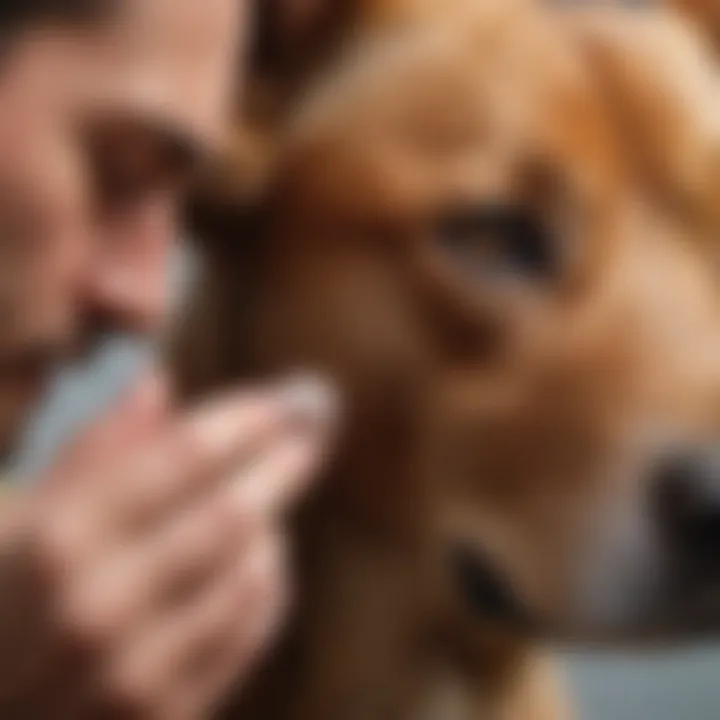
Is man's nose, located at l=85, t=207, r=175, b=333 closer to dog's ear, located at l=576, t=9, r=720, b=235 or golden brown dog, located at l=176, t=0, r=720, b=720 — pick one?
golden brown dog, located at l=176, t=0, r=720, b=720

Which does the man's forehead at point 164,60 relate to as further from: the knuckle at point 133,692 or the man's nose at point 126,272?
the knuckle at point 133,692

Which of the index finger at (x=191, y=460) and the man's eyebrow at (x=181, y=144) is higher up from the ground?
the man's eyebrow at (x=181, y=144)

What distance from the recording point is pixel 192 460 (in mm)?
390

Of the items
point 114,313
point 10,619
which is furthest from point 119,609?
point 114,313

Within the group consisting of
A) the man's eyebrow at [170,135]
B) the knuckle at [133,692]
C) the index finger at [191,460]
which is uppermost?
the man's eyebrow at [170,135]

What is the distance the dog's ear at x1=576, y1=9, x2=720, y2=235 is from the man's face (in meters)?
0.13

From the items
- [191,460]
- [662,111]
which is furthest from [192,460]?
[662,111]

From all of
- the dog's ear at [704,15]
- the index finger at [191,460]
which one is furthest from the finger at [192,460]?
the dog's ear at [704,15]

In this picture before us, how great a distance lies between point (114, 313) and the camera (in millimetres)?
482

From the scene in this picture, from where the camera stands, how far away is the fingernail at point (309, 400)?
451mm

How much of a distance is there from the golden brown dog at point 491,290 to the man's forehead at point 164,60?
5cm

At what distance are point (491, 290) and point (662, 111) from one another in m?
0.08

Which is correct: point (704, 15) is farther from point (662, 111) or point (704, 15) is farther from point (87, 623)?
point (87, 623)

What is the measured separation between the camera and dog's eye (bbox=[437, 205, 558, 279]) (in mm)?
530
